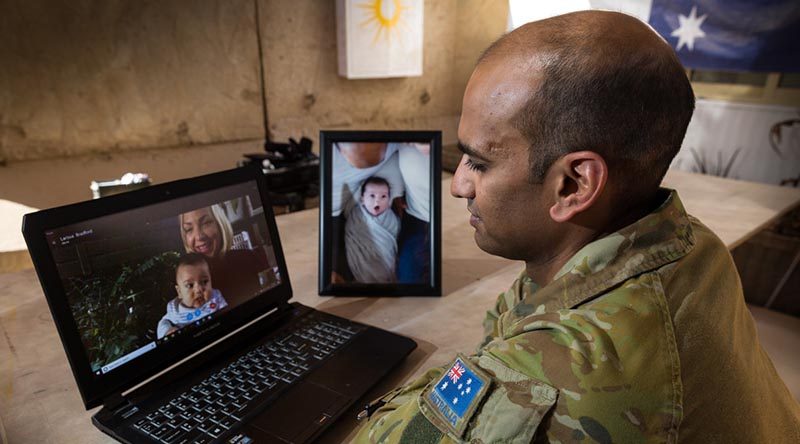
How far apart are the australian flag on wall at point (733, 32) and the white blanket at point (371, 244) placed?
236 centimetres

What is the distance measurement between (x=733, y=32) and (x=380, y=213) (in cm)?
240

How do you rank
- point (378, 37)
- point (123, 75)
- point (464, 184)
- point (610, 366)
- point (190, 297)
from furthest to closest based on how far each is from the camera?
1. point (378, 37)
2. point (123, 75)
3. point (190, 297)
4. point (464, 184)
5. point (610, 366)

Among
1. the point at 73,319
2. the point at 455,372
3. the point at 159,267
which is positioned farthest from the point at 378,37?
the point at 455,372

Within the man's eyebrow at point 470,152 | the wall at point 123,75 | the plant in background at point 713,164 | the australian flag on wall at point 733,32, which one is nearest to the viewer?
the man's eyebrow at point 470,152

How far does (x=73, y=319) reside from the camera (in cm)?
65

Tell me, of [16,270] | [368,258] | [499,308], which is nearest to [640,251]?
[499,308]

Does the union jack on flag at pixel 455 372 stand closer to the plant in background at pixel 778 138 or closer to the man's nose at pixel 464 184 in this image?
the man's nose at pixel 464 184

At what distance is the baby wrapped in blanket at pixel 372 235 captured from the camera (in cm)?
109

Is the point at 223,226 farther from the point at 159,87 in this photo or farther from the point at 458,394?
the point at 159,87

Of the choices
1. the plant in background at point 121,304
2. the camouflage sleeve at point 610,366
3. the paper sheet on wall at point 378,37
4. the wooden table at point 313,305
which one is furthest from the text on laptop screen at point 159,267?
the paper sheet on wall at point 378,37

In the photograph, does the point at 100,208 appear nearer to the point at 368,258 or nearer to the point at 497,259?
the point at 368,258

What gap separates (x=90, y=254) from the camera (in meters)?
0.67

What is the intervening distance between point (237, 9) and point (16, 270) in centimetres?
189

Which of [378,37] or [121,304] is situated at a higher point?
[378,37]
